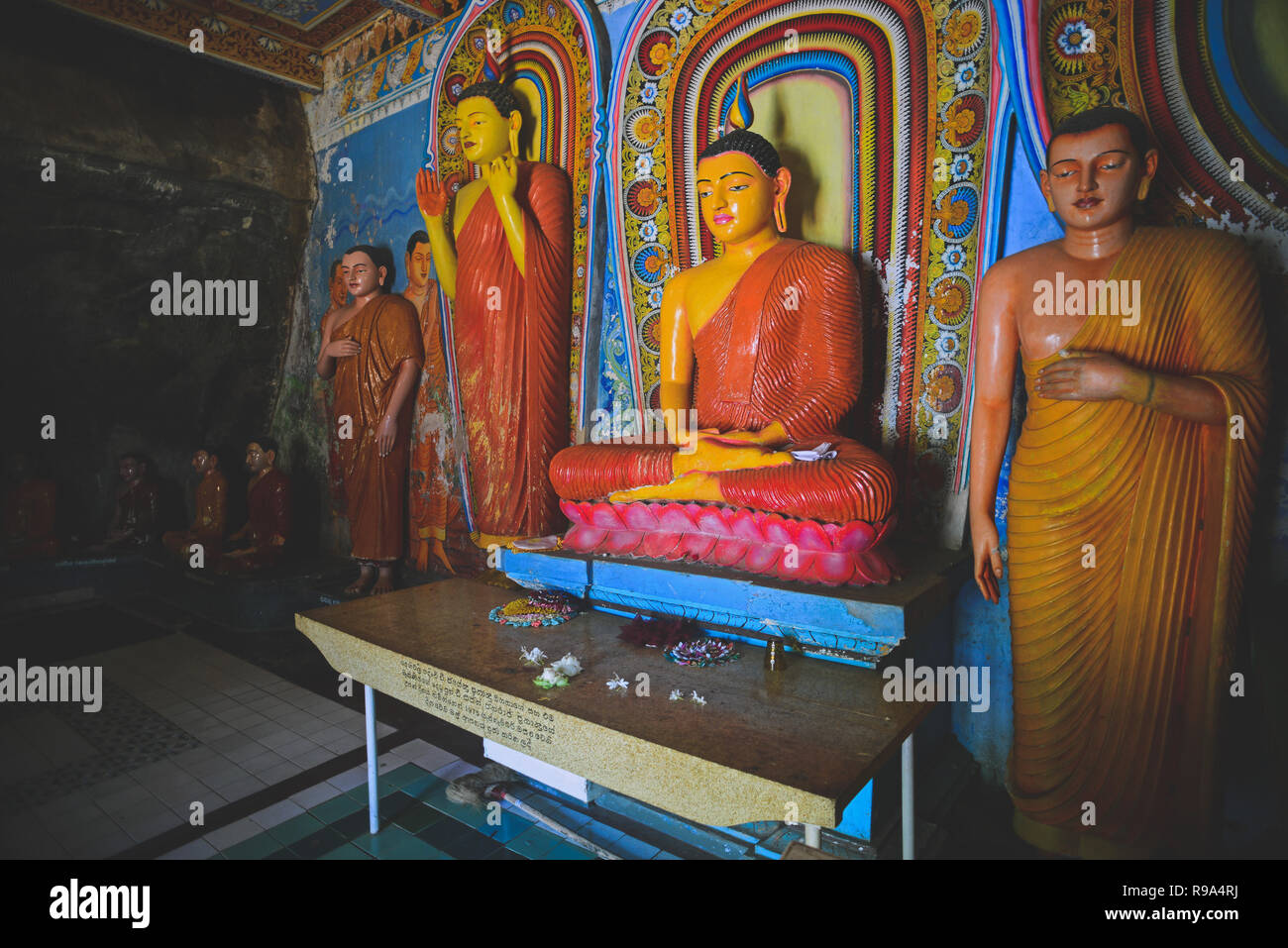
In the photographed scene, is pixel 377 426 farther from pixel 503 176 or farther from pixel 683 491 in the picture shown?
pixel 683 491

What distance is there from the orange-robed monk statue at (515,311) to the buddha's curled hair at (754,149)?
129 cm

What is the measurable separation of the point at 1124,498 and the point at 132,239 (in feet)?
22.3

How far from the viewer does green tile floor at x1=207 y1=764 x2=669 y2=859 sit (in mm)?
2641

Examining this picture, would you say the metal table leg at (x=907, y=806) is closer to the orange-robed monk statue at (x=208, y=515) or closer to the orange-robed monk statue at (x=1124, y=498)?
the orange-robed monk statue at (x=1124, y=498)

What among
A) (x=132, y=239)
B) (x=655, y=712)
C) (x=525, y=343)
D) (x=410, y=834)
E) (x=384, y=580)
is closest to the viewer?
(x=655, y=712)

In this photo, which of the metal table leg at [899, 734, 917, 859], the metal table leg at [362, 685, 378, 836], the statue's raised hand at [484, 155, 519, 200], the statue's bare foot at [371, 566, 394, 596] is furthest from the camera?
the statue's bare foot at [371, 566, 394, 596]

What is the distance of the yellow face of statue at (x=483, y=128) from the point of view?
13.1 feet

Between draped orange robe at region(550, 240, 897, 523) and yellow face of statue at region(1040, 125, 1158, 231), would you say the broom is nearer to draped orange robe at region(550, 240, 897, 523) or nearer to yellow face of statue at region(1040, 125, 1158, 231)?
draped orange robe at region(550, 240, 897, 523)

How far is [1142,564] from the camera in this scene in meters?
2.19

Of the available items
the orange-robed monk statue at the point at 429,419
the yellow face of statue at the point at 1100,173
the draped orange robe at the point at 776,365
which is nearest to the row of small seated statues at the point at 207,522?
the orange-robed monk statue at the point at 429,419

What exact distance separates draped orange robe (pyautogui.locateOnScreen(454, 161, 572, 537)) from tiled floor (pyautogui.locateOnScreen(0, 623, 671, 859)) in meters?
1.46

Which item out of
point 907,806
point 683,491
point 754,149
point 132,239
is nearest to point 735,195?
point 754,149

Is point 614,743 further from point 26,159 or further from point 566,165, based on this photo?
point 26,159

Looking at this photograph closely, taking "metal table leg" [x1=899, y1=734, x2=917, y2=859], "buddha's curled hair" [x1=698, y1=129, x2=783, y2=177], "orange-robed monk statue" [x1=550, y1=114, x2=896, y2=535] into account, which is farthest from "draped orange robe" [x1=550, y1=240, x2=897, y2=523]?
"metal table leg" [x1=899, y1=734, x2=917, y2=859]
